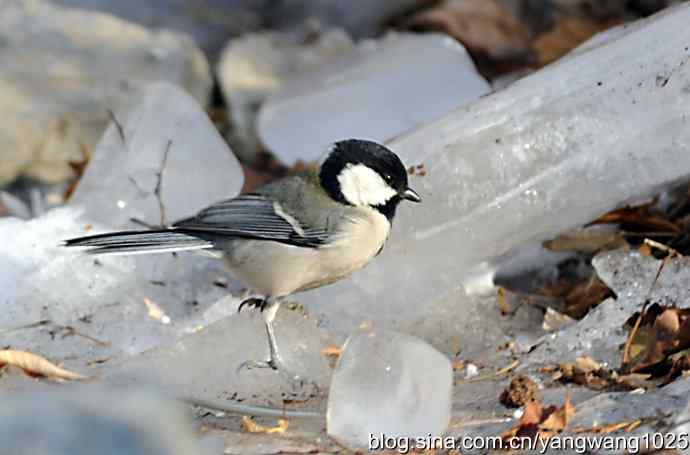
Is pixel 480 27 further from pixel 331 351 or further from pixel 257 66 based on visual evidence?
pixel 331 351

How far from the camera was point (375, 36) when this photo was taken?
357 cm

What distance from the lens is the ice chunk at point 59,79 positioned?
3061 millimetres

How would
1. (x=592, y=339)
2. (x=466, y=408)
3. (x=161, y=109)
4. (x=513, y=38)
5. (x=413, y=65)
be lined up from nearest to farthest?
(x=466, y=408) → (x=592, y=339) → (x=161, y=109) → (x=413, y=65) → (x=513, y=38)

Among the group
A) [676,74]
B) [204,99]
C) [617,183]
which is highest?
[676,74]

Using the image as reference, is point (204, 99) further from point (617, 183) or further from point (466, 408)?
point (466, 408)

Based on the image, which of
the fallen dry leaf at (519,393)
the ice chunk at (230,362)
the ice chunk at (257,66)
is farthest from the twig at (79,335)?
the ice chunk at (257,66)

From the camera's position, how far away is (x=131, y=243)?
6.92ft

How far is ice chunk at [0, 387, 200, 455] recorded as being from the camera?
3.61 ft

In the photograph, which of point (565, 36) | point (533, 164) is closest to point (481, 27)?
point (565, 36)

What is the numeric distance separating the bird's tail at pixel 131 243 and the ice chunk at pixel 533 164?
12.7 inches

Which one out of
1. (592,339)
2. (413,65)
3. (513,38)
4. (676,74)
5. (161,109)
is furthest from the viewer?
(513,38)

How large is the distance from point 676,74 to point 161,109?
3.62ft

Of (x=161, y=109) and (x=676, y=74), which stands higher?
(x=676, y=74)

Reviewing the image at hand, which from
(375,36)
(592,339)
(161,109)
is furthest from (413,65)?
(592,339)
